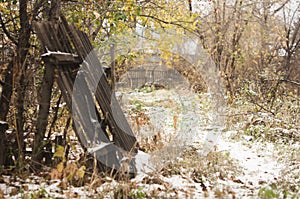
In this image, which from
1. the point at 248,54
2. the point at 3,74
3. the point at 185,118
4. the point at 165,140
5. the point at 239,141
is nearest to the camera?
the point at 3,74

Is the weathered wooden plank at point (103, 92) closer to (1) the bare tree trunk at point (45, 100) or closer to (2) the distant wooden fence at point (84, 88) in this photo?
(2) the distant wooden fence at point (84, 88)

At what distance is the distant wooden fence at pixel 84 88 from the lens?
329 cm

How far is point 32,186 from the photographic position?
10.6 feet

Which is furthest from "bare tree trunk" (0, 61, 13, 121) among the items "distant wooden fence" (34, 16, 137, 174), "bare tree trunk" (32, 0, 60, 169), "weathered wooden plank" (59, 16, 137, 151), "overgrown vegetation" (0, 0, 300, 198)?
"weathered wooden plank" (59, 16, 137, 151)

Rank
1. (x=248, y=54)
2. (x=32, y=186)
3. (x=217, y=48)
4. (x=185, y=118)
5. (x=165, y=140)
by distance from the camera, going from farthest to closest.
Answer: (x=248, y=54) < (x=217, y=48) < (x=185, y=118) < (x=165, y=140) < (x=32, y=186)

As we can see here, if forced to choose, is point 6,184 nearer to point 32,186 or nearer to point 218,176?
point 32,186

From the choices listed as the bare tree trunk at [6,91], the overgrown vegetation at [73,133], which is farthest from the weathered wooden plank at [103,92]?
the bare tree trunk at [6,91]

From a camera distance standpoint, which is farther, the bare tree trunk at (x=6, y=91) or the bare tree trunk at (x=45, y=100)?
the bare tree trunk at (x=6, y=91)

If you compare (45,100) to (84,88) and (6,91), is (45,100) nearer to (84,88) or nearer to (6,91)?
(84,88)

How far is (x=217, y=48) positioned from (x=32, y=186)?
6401mm

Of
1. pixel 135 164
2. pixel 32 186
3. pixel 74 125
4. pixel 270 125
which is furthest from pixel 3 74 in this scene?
pixel 270 125

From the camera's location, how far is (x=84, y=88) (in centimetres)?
352

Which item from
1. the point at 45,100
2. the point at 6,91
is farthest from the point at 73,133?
the point at 45,100

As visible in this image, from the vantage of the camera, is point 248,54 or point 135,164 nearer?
point 135,164
